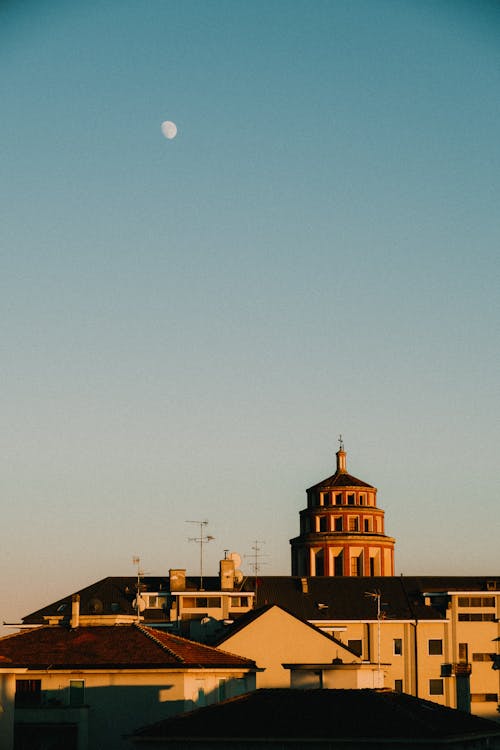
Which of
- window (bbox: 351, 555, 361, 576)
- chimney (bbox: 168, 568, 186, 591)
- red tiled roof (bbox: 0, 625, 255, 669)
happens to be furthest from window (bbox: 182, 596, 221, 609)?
red tiled roof (bbox: 0, 625, 255, 669)

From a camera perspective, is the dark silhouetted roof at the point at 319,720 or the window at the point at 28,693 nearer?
the dark silhouetted roof at the point at 319,720

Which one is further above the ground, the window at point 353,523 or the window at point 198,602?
the window at point 353,523

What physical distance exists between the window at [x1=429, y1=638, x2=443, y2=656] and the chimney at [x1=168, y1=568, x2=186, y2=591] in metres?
20.4

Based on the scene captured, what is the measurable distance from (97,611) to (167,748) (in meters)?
40.7

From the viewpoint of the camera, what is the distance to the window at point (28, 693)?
6340 centimetres

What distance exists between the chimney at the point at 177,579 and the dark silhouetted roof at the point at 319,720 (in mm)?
56743

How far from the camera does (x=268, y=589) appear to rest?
111m

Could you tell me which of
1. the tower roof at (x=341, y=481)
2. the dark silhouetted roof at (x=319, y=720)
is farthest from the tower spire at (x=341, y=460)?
the dark silhouetted roof at (x=319, y=720)

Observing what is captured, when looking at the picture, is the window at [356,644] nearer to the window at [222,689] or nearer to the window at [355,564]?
the window at [355,564]

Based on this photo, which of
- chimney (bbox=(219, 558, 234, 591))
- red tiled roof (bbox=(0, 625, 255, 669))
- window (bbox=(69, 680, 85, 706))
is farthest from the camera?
chimney (bbox=(219, 558, 234, 591))

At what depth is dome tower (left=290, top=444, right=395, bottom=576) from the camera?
123375 millimetres

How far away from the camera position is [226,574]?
4277 inches

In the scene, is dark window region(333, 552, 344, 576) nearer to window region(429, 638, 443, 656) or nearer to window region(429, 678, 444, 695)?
window region(429, 638, 443, 656)

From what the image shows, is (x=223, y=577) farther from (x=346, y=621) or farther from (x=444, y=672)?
(x=444, y=672)
